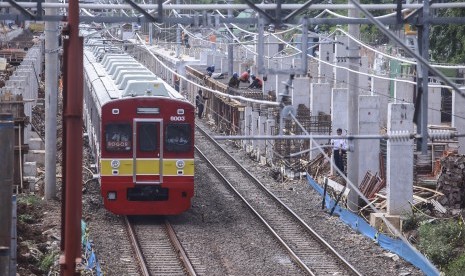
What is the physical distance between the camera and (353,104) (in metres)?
16.0

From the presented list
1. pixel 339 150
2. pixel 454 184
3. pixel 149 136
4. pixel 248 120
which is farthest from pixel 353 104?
pixel 248 120

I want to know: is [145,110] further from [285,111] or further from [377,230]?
[285,111]

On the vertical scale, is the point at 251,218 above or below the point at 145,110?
below

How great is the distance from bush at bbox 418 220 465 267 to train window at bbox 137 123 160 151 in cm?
453

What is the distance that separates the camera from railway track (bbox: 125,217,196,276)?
13.1 m

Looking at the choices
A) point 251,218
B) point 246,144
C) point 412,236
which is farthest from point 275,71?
point 246,144

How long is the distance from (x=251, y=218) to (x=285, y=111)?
25.3 ft

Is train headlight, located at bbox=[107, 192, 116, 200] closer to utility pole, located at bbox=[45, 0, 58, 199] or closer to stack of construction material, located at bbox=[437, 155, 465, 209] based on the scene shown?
utility pole, located at bbox=[45, 0, 58, 199]

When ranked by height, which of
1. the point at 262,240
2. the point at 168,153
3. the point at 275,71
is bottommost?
the point at 262,240

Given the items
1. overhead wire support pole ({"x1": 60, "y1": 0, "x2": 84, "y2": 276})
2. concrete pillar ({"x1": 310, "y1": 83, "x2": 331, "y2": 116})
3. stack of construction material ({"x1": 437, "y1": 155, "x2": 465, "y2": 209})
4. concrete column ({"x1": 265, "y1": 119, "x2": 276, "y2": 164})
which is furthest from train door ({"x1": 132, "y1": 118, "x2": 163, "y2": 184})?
overhead wire support pole ({"x1": 60, "y1": 0, "x2": 84, "y2": 276})

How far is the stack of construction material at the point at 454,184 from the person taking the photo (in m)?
16.5

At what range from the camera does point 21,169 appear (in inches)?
713

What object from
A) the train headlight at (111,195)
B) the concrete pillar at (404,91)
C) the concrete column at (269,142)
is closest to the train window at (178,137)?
the train headlight at (111,195)

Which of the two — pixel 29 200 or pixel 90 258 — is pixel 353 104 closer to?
pixel 90 258
